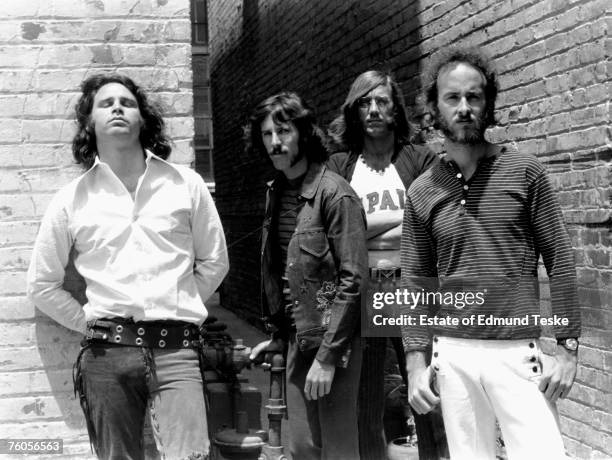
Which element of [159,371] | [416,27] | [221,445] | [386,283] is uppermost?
[416,27]

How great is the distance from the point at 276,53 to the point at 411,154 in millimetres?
5878

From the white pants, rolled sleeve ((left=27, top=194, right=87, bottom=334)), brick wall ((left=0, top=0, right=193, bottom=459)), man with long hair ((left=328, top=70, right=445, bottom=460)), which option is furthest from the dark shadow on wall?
the white pants

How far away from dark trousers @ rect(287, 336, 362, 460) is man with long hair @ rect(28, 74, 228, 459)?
399mm

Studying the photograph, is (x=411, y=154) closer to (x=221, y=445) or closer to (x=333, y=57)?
(x=221, y=445)

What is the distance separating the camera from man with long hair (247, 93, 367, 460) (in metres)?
3.37

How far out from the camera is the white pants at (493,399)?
274 cm

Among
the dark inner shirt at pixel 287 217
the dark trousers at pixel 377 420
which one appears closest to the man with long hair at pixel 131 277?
the dark inner shirt at pixel 287 217

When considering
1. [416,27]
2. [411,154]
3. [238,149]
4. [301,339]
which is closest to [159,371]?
[301,339]

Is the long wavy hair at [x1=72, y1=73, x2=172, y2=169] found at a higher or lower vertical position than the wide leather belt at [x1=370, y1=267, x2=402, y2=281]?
higher

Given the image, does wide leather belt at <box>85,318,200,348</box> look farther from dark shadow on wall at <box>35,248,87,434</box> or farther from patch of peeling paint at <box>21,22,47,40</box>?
patch of peeling paint at <box>21,22,47,40</box>

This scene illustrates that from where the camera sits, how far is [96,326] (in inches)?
128

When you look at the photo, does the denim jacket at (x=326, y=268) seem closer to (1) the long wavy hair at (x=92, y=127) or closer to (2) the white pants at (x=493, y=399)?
(2) the white pants at (x=493, y=399)

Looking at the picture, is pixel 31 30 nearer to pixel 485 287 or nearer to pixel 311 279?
pixel 311 279

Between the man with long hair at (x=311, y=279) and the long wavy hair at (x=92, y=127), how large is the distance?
1.35ft
